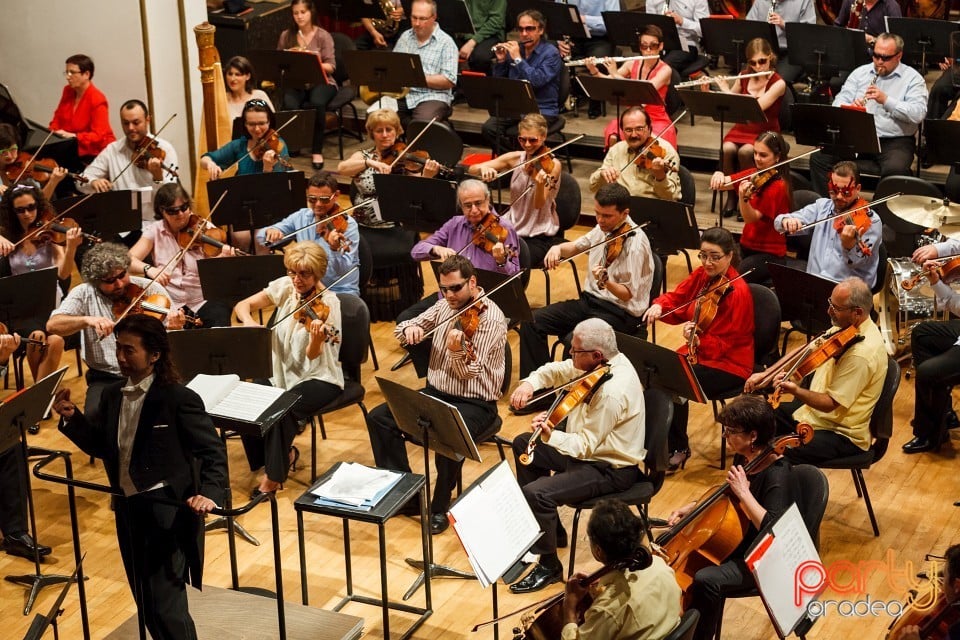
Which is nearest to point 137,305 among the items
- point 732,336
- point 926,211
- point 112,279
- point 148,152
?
point 112,279

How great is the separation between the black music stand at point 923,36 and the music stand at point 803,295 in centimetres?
335

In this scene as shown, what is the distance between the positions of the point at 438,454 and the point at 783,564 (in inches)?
80.2

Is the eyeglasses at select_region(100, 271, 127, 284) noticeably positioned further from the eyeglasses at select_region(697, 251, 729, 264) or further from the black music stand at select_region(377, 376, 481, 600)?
the eyeglasses at select_region(697, 251, 729, 264)

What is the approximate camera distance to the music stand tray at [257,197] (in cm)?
695

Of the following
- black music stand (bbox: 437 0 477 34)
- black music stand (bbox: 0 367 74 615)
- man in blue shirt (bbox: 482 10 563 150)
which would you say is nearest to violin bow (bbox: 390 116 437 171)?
man in blue shirt (bbox: 482 10 563 150)

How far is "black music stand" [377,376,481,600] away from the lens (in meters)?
4.67

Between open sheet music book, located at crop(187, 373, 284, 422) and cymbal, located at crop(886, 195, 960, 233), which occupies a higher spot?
open sheet music book, located at crop(187, 373, 284, 422)

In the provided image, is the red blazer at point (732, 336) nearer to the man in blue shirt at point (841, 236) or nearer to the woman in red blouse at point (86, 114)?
the man in blue shirt at point (841, 236)

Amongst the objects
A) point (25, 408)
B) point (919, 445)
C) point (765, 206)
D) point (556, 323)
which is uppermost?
point (25, 408)

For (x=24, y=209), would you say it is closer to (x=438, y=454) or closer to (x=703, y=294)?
(x=438, y=454)

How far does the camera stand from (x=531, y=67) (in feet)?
29.2

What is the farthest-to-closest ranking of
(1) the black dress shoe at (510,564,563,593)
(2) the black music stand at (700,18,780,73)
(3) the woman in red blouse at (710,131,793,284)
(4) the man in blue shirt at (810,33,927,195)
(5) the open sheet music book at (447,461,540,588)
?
(2) the black music stand at (700,18,780,73), (4) the man in blue shirt at (810,33,927,195), (3) the woman in red blouse at (710,131,793,284), (1) the black dress shoe at (510,564,563,593), (5) the open sheet music book at (447,461,540,588)

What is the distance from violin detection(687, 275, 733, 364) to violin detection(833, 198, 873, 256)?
953 mm

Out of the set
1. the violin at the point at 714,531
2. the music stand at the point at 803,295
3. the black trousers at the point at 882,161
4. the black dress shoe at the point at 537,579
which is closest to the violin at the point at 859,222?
the music stand at the point at 803,295
